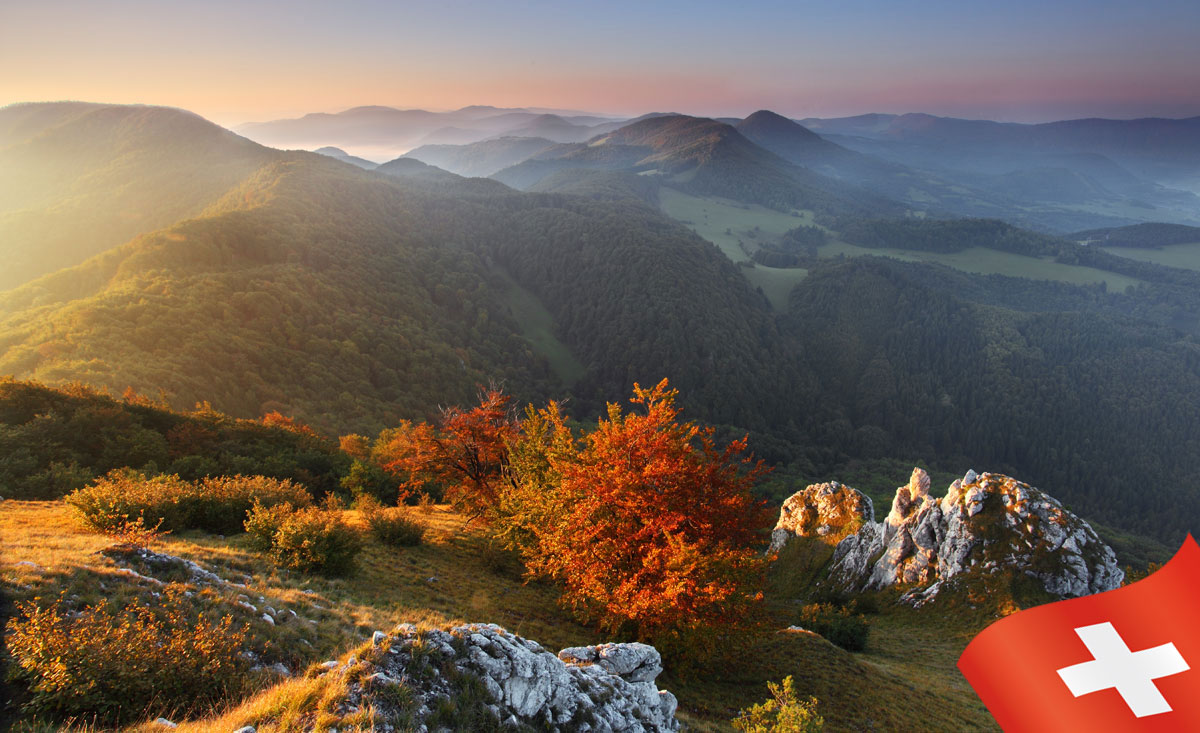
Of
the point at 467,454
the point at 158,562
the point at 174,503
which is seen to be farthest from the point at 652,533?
the point at 174,503

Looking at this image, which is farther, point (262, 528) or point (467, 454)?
point (467, 454)

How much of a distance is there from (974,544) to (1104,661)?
3186cm

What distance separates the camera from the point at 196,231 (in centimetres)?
11669

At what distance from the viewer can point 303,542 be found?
61.8 ft

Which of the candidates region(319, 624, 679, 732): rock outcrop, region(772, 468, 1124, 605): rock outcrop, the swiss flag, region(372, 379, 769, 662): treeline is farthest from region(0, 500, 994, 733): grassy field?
the swiss flag

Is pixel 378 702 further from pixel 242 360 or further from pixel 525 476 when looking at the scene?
pixel 242 360

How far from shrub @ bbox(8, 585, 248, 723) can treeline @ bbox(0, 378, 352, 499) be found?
26057mm

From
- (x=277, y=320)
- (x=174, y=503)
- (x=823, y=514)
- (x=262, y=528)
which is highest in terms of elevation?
(x=277, y=320)

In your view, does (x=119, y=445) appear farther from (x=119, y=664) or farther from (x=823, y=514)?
(x=823, y=514)

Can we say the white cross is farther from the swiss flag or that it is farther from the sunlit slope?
the sunlit slope

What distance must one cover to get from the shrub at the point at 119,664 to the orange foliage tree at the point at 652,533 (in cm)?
1220

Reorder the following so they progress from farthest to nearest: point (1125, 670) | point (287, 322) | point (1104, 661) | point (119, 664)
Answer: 1. point (287, 322)
2. point (1104, 661)
3. point (1125, 670)
4. point (119, 664)

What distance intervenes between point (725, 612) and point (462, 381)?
117 m

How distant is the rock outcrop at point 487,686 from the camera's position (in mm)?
8742
